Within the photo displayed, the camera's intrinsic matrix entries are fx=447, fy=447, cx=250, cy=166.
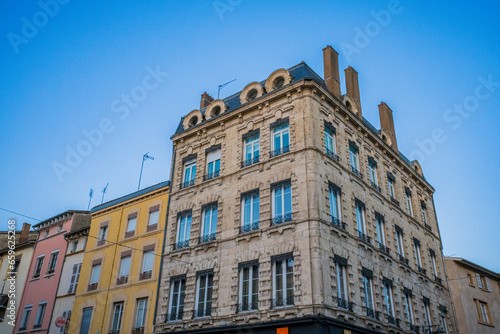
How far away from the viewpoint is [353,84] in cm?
2623

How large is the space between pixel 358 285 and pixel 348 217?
3.05m

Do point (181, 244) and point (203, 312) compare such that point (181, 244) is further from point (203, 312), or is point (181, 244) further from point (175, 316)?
point (203, 312)

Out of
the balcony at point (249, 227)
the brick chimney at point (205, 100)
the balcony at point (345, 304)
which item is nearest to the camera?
the balcony at point (345, 304)

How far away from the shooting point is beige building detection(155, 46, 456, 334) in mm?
17672

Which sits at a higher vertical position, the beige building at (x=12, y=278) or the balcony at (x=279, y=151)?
the balcony at (x=279, y=151)

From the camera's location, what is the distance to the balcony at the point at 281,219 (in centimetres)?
1872

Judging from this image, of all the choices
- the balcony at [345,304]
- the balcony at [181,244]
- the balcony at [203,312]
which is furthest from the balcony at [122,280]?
the balcony at [345,304]

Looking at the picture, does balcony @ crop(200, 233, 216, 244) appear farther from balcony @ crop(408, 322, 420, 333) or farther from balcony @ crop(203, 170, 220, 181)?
balcony @ crop(408, 322, 420, 333)

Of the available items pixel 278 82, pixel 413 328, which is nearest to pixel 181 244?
pixel 278 82

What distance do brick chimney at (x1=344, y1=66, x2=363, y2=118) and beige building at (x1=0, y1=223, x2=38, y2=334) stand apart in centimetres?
2517

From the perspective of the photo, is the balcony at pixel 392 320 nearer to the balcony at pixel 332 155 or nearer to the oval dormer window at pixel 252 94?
the balcony at pixel 332 155

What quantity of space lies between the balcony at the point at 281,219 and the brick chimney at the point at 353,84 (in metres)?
9.42

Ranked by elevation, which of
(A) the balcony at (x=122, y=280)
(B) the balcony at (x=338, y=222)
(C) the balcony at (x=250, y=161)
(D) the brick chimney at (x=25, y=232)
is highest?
(D) the brick chimney at (x=25, y=232)

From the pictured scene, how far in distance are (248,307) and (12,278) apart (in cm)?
2284
